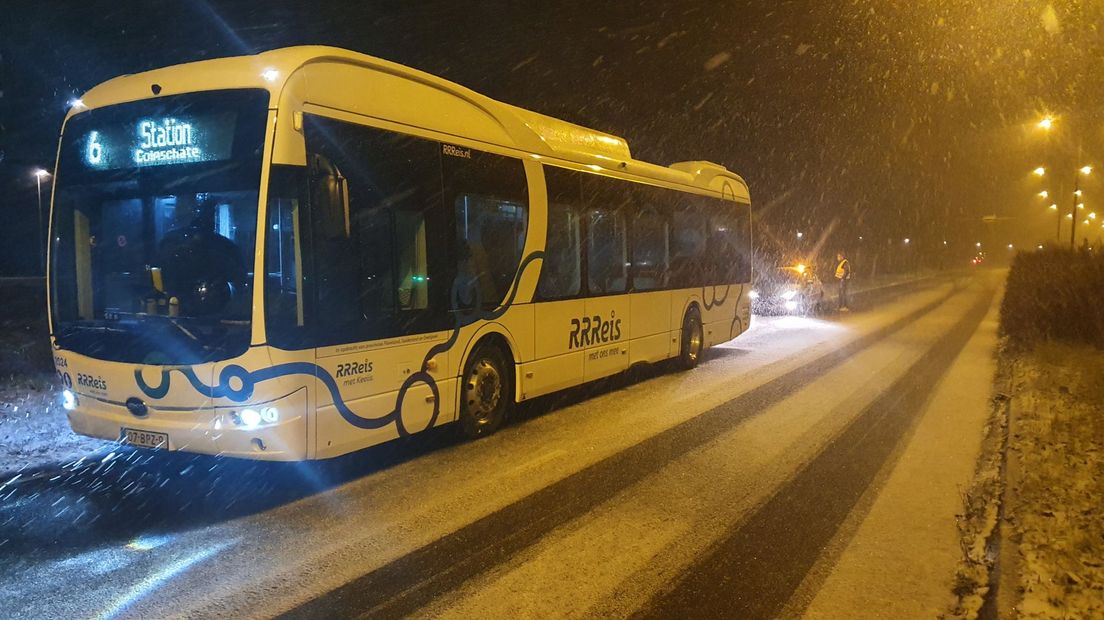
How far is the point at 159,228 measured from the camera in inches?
242

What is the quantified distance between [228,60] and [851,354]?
500 inches

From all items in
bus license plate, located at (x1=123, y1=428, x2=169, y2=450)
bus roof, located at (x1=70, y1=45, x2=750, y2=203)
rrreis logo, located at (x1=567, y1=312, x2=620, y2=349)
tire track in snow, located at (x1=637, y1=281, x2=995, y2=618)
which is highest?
bus roof, located at (x1=70, y1=45, x2=750, y2=203)

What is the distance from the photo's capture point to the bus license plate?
19.2 ft

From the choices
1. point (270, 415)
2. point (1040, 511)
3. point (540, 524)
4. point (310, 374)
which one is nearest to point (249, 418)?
point (270, 415)

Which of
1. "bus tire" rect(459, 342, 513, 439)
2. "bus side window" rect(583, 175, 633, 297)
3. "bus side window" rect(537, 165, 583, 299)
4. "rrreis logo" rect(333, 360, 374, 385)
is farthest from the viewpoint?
"bus side window" rect(583, 175, 633, 297)

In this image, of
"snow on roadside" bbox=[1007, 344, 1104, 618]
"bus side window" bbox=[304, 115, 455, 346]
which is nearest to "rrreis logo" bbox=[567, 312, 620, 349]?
"bus side window" bbox=[304, 115, 455, 346]

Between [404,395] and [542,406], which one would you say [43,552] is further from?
[542,406]

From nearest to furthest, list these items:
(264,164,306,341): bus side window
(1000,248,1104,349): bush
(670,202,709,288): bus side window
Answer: (264,164,306,341): bus side window < (670,202,709,288): bus side window < (1000,248,1104,349): bush

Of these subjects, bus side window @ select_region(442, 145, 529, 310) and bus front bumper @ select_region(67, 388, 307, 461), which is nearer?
bus front bumper @ select_region(67, 388, 307, 461)

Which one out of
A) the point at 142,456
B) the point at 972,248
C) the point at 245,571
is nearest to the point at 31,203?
the point at 142,456

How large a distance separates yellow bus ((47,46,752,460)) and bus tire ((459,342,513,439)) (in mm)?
22

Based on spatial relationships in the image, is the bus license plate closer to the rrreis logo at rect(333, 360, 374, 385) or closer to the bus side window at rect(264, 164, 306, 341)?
the bus side window at rect(264, 164, 306, 341)

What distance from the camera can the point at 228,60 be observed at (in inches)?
241

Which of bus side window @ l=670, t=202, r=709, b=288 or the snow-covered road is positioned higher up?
bus side window @ l=670, t=202, r=709, b=288
